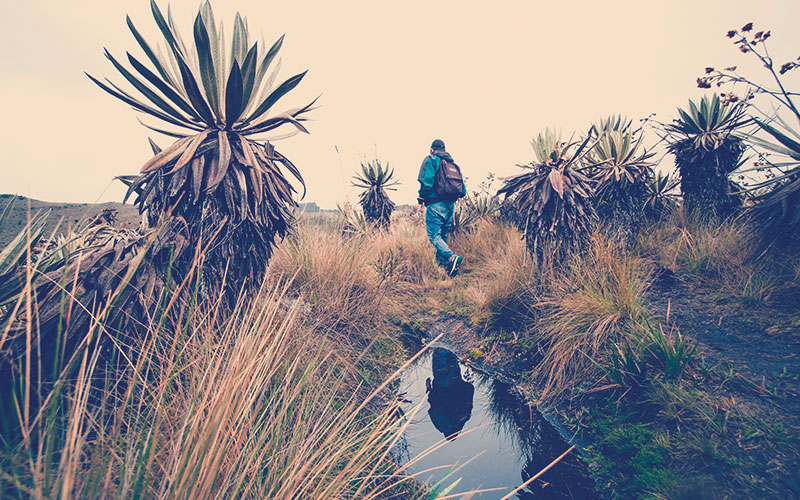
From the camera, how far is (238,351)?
1357mm

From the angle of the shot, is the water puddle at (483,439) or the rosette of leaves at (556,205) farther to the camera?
the rosette of leaves at (556,205)

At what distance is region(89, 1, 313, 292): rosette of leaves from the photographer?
7.28 feet

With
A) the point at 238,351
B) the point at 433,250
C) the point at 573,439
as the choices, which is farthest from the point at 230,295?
the point at 433,250

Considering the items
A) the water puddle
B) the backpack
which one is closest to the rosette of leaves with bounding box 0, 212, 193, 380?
the water puddle

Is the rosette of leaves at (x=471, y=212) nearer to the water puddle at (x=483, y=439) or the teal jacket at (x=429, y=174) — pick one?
the teal jacket at (x=429, y=174)

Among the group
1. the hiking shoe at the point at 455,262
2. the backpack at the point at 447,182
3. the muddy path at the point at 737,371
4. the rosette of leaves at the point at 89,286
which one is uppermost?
the backpack at the point at 447,182

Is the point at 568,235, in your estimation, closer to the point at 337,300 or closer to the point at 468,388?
the point at 468,388

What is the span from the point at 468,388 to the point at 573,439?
94cm

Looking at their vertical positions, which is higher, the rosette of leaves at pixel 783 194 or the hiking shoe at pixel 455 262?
the rosette of leaves at pixel 783 194

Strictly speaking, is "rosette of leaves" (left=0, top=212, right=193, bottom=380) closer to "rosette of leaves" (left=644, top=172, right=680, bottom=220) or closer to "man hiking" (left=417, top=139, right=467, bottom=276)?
"man hiking" (left=417, top=139, right=467, bottom=276)

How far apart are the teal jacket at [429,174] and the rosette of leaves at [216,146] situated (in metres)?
3.22

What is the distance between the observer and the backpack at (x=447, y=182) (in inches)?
220

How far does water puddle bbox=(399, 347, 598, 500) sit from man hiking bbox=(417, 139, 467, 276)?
252 centimetres

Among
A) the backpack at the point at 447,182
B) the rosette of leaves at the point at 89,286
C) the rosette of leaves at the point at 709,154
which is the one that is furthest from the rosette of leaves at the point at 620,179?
the rosette of leaves at the point at 89,286
